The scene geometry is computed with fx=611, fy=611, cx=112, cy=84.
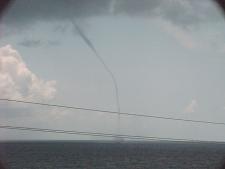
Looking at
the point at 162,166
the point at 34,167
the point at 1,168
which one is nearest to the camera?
the point at 1,168

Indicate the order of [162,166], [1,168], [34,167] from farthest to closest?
[162,166] < [34,167] < [1,168]

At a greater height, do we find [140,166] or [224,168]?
[140,166]

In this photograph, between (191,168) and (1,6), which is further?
(191,168)

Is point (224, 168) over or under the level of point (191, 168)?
under

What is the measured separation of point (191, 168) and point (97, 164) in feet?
35.2

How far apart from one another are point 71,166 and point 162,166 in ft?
33.4

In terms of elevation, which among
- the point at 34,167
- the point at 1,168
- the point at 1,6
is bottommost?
the point at 1,168

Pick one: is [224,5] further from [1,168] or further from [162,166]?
[162,166]

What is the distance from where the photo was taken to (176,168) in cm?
6338

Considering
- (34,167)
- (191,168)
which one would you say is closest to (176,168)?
(191,168)

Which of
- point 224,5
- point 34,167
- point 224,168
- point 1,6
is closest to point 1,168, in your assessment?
point 1,6

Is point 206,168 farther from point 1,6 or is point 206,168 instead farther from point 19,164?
point 1,6

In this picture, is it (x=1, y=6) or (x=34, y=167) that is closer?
(x=1, y=6)

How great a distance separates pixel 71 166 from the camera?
208 feet
